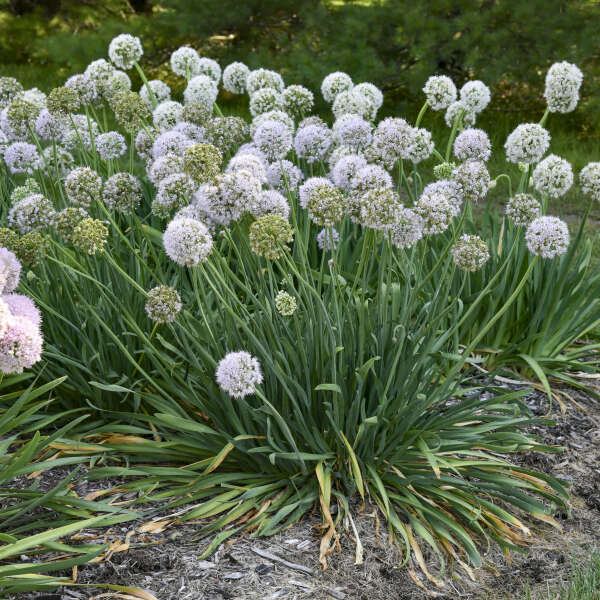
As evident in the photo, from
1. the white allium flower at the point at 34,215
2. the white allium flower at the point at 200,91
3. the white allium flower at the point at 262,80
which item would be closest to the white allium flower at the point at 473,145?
the white allium flower at the point at 262,80

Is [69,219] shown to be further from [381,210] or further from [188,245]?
[381,210]

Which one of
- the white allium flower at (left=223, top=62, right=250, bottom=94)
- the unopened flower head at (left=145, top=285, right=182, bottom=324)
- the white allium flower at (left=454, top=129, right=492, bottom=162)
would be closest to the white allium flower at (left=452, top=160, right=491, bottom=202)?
the white allium flower at (left=454, top=129, right=492, bottom=162)

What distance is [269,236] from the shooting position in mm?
2734

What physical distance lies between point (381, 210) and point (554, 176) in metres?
1.33

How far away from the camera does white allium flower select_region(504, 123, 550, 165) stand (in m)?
3.81

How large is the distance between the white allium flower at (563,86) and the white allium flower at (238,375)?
2.34 m

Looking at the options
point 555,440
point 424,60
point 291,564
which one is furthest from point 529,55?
point 291,564

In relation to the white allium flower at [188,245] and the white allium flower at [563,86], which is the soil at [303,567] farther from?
the white allium flower at [563,86]

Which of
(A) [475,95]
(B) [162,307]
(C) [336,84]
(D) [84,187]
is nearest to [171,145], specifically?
(D) [84,187]

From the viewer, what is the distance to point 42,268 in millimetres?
3729

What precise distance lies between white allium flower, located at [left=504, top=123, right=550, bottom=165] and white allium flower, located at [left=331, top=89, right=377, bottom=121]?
0.83 m

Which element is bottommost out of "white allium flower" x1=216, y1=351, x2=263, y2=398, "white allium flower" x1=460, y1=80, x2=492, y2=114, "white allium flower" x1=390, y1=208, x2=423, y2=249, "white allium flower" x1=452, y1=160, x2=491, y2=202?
"white allium flower" x1=216, y1=351, x2=263, y2=398

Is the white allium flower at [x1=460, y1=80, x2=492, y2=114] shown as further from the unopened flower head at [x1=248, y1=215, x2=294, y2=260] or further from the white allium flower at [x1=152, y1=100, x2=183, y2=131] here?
the unopened flower head at [x1=248, y1=215, x2=294, y2=260]

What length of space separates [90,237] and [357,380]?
49.7 inches
